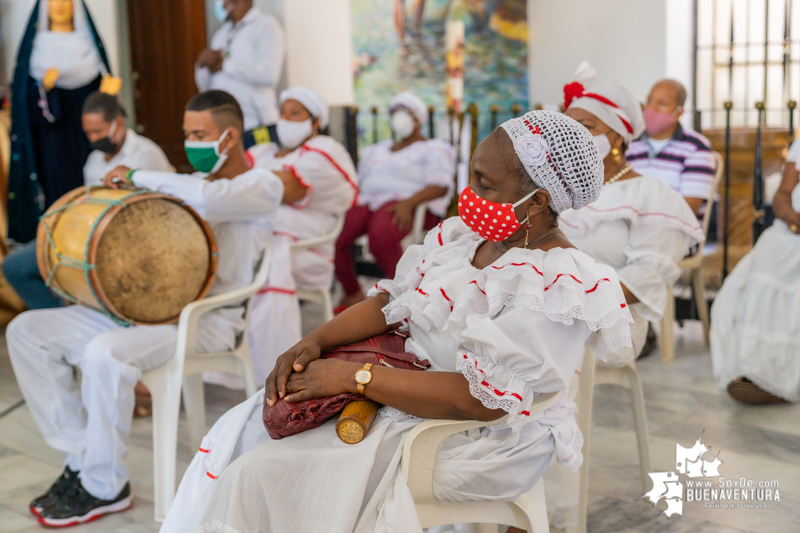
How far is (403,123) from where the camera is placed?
18.1 feet

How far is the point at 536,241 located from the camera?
Result: 5.99 feet

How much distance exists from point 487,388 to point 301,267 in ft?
8.66

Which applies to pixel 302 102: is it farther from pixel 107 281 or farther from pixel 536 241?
pixel 536 241

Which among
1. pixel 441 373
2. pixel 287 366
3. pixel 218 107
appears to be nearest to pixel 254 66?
pixel 218 107

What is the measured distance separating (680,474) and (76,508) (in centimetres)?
214

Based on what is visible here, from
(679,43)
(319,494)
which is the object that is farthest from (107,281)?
(679,43)

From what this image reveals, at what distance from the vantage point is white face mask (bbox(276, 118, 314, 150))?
4.49 metres

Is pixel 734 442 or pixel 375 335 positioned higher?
pixel 375 335

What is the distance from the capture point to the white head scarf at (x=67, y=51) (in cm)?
554

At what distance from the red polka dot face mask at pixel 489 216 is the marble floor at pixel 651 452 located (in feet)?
4.06

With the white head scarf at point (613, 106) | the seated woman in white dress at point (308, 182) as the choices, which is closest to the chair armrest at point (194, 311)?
the seated woman in white dress at point (308, 182)

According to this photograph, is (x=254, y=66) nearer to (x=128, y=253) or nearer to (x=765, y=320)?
Result: (x=128, y=253)

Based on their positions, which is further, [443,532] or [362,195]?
[362,195]

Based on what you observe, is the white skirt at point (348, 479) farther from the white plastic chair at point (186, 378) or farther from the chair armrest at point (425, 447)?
the white plastic chair at point (186, 378)
